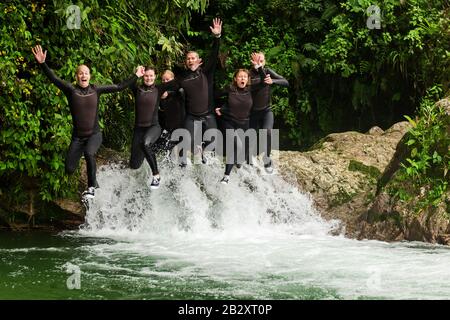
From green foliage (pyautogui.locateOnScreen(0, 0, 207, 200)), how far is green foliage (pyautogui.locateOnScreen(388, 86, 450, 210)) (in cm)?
389

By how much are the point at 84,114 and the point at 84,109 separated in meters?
0.07

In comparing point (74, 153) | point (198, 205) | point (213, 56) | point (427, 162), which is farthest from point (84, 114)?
point (427, 162)

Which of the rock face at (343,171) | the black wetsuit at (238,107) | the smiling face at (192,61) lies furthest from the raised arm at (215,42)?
the rock face at (343,171)

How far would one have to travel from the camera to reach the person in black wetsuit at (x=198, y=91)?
10.5 m

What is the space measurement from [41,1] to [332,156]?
5.79m

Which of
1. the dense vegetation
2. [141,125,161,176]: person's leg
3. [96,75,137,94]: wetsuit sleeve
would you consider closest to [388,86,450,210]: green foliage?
the dense vegetation

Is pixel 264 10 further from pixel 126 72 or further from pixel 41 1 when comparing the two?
pixel 41 1

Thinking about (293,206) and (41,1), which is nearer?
(41,1)

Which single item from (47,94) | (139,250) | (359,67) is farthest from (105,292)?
(359,67)

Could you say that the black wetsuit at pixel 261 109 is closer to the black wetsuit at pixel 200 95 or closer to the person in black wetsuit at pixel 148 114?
the black wetsuit at pixel 200 95

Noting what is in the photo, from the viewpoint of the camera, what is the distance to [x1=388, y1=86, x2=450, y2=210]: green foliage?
45.2 feet

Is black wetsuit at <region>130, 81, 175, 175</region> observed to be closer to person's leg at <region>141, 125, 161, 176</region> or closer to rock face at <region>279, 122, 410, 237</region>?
person's leg at <region>141, 125, 161, 176</region>

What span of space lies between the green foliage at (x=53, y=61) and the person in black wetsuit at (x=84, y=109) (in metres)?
2.27

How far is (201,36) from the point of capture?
20.8m
